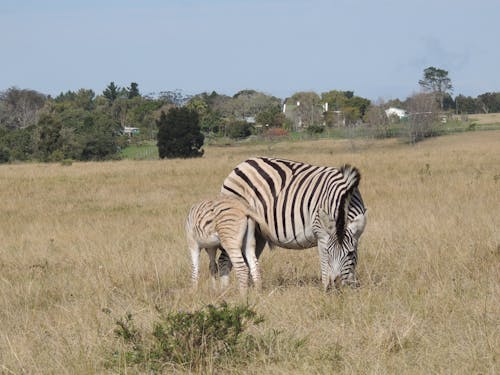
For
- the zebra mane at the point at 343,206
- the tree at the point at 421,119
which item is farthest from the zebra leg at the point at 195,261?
the tree at the point at 421,119

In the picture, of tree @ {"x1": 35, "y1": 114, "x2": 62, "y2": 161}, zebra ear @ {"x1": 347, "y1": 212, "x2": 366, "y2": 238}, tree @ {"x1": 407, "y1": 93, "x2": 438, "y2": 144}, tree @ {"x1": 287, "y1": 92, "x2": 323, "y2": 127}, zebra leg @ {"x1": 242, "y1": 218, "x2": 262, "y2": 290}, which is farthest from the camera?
tree @ {"x1": 287, "y1": 92, "x2": 323, "y2": 127}

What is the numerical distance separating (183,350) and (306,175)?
2840mm

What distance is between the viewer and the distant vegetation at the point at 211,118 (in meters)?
61.2

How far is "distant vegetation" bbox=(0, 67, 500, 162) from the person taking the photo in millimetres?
61219

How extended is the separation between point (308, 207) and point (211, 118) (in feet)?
290

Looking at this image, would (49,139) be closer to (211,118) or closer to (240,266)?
Result: (211,118)

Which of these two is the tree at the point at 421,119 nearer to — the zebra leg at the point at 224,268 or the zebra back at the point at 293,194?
the zebra back at the point at 293,194

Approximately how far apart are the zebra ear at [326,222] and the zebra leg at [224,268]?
106 centimetres

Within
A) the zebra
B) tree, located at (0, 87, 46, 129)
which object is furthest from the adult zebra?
tree, located at (0, 87, 46, 129)

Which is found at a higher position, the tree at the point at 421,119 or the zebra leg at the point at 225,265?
the tree at the point at 421,119

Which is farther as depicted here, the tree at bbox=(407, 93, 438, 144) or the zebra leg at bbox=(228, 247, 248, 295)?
the tree at bbox=(407, 93, 438, 144)

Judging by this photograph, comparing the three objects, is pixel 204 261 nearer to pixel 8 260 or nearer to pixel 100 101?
pixel 8 260

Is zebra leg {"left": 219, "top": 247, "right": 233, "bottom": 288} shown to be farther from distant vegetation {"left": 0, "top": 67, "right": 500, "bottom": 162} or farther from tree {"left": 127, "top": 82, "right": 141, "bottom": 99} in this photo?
tree {"left": 127, "top": 82, "right": 141, "bottom": 99}

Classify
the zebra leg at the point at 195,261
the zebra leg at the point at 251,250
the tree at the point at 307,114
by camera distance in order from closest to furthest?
the zebra leg at the point at 251,250 → the zebra leg at the point at 195,261 → the tree at the point at 307,114
